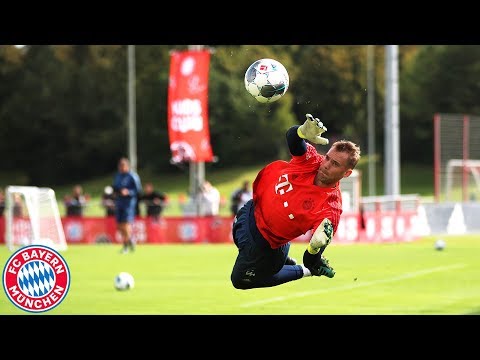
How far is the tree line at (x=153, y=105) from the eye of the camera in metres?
57.9

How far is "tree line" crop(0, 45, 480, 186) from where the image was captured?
190 ft

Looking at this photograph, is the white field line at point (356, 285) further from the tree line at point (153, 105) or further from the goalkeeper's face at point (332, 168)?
the tree line at point (153, 105)

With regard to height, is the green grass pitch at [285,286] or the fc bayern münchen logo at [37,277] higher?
the fc bayern münchen logo at [37,277]

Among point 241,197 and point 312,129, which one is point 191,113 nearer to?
point 241,197

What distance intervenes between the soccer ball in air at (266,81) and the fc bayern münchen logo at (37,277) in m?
2.74

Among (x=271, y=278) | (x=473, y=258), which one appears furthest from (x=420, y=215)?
(x=271, y=278)

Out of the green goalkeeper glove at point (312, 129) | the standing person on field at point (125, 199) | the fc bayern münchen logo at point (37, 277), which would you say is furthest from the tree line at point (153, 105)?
the green goalkeeper glove at point (312, 129)

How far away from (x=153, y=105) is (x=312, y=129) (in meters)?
60.2

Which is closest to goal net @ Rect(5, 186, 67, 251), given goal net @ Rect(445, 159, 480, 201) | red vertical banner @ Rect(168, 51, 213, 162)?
red vertical banner @ Rect(168, 51, 213, 162)

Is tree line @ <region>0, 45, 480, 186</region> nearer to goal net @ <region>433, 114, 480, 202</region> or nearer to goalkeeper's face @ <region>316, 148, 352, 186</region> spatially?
goal net @ <region>433, 114, 480, 202</region>

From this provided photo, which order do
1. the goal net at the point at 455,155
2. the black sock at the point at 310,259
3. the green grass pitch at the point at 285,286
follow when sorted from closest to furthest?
the black sock at the point at 310,259 < the green grass pitch at the point at 285,286 < the goal net at the point at 455,155

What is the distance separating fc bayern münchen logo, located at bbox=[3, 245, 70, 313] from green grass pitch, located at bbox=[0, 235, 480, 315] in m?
1.36

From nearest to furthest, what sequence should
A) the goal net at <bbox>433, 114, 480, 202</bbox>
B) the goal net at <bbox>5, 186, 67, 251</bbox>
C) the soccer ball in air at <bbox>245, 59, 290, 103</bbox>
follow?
the soccer ball in air at <bbox>245, 59, 290, 103</bbox>
the goal net at <bbox>5, 186, 67, 251</bbox>
the goal net at <bbox>433, 114, 480, 202</bbox>

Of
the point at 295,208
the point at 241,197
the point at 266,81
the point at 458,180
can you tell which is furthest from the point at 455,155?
the point at 295,208
